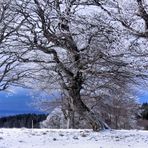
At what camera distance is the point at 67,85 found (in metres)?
17.4

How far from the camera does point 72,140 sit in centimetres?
1380

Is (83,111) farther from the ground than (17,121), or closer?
closer

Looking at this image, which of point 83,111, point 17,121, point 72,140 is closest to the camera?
point 72,140

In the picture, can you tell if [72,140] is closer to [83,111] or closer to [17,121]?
[83,111]

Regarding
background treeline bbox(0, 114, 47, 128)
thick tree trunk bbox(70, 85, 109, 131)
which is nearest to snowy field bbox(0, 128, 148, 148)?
thick tree trunk bbox(70, 85, 109, 131)

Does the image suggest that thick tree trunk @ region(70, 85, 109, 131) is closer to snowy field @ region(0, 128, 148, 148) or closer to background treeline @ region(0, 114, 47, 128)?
snowy field @ region(0, 128, 148, 148)

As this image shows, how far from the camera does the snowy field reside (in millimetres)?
13023

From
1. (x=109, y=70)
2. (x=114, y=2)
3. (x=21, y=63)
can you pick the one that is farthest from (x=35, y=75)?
(x=114, y=2)

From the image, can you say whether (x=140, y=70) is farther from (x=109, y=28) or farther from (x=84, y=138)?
(x=84, y=138)

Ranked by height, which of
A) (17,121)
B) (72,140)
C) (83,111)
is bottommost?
(72,140)

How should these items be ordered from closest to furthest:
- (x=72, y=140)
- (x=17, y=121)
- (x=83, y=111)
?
(x=72, y=140)
(x=83, y=111)
(x=17, y=121)

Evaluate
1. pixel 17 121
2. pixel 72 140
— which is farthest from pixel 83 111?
pixel 17 121

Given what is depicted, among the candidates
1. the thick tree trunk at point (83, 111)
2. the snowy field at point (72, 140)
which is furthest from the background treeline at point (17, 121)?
the snowy field at point (72, 140)

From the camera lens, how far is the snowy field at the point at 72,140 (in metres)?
13.0
